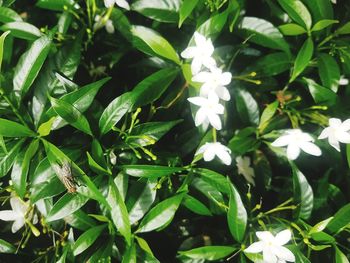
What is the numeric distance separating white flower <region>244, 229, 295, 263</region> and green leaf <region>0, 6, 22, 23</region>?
1048 mm

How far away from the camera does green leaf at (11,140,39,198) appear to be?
1231 mm

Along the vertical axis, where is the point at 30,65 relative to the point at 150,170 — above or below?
above

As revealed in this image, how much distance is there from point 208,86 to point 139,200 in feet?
1.33

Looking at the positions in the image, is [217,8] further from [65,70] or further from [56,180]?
[56,180]

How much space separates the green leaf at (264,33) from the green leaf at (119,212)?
2.35 feet

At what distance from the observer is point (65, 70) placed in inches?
54.4

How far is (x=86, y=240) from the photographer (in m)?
1.30

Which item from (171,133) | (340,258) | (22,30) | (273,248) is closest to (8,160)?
(22,30)

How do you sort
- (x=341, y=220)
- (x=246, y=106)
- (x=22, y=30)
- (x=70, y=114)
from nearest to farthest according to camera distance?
(x=70, y=114)
(x=341, y=220)
(x=22, y=30)
(x=246, y=106)

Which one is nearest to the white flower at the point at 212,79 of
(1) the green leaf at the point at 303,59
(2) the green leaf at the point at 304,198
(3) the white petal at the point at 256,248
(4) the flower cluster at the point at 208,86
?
(4) the flower cluster at the point at 208,86

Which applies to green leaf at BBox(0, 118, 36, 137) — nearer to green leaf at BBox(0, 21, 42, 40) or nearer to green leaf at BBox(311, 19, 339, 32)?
green leaf at BBox(0, 21, 42, 40)

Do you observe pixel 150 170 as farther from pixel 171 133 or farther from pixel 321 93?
pixel 321 93

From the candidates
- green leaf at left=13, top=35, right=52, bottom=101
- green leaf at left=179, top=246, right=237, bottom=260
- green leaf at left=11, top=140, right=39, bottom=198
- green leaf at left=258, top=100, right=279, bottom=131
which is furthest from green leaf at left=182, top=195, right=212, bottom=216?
green leaf at left=13, top=35, right=52, bottom=101

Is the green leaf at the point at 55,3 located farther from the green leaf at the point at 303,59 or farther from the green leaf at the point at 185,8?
the green leaf at the point at 303,59
